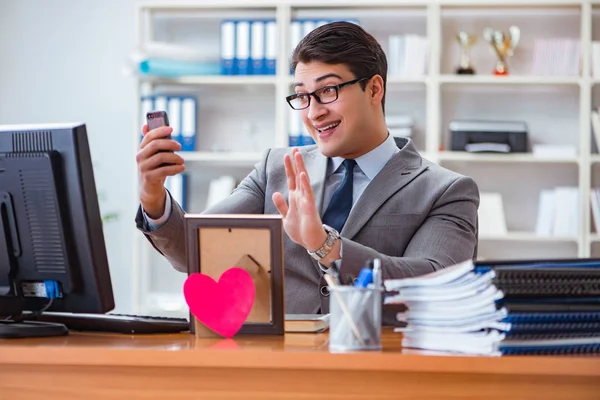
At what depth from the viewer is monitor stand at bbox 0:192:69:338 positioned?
5.09 ft

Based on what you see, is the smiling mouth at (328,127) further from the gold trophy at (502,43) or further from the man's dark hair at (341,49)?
the gold trophy at (502,43)

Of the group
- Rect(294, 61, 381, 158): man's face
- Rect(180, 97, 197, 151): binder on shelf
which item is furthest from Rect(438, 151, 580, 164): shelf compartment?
Rect(294, 61, 381, 158): man's face

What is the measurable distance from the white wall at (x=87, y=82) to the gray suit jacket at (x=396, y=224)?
2496mm

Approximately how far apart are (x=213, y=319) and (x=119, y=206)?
326 centimetres

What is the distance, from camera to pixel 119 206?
467 cm

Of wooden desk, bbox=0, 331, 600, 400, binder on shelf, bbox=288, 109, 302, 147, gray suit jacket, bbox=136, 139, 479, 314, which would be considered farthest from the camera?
binder on shelf, bbox=288, 109, 302, 147

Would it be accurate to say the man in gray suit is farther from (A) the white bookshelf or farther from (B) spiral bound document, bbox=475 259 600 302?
(A) the white bookshelf

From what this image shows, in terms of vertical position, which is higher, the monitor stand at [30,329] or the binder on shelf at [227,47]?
the binder on shelf at [227,47]

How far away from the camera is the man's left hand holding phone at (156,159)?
5.76 ft

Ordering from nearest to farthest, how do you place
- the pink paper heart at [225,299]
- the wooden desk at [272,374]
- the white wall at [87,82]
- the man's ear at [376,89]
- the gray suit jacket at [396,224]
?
the wooden desk at [272,374] → the pink paper heart at [225,299] → the gray suit jacket at [396,224] → the man's ear at [376,89] → the white wall at [87,82]

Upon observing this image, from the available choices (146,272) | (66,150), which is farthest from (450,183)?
(146,272)

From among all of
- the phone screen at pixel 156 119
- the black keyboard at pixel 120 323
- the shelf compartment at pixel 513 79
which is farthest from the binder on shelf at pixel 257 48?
the black keyboard at pixel 120 323

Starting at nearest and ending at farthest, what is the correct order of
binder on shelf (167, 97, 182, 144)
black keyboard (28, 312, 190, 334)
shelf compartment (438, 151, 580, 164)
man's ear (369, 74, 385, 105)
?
black keyboard (28, 312, 190, 334)
man's ear (369, 74, 385, 105)
shelf compartment (438, 151, 580, 164)
binder on shelf (167, 97, 182, 144)

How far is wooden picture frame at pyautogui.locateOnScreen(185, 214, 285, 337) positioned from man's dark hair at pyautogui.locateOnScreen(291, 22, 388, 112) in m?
0.75
